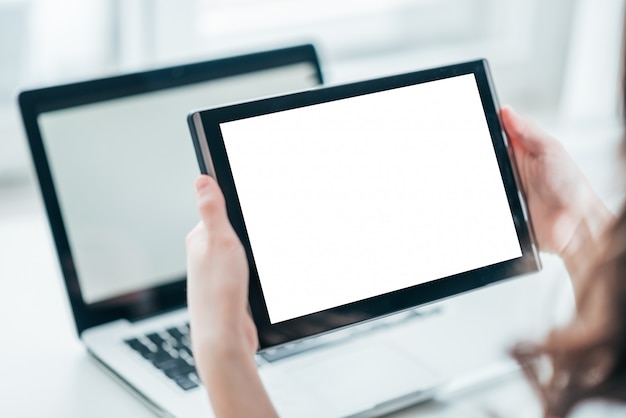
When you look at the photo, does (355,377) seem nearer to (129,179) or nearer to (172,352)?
(172,352)

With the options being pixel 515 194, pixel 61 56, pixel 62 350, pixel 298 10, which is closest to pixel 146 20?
pixel 61 56

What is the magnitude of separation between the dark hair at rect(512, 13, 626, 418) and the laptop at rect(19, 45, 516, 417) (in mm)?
148

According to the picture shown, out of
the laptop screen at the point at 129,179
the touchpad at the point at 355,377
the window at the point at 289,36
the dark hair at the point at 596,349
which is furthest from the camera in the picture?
the window at the point at 289,36

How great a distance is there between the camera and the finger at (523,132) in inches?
26.4

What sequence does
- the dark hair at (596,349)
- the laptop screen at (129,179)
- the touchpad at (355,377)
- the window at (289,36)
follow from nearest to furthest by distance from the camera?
1. the dark hair at (596,349)
2. the touchpad at (355,377)
3. the laptop screen at (129,179)
4. the window at (289,36)

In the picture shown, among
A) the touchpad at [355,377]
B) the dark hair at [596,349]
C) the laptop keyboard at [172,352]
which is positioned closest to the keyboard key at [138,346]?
the laptop keyboard at [172,352]

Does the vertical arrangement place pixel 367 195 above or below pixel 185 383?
above

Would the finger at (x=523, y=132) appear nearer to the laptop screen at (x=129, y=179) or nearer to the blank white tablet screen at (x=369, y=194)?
the blank white tablet screen at (x=369, y=194)

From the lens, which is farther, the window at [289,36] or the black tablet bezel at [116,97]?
the window at [289,36]

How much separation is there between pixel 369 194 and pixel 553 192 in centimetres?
20

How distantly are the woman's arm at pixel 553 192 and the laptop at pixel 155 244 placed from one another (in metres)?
0.14

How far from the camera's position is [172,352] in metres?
0.70

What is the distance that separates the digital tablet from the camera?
569 mm

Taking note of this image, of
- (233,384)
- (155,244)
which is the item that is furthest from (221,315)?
(155,244)
